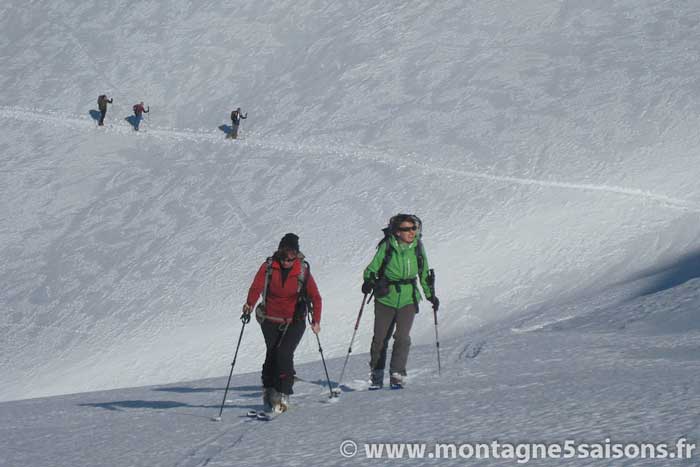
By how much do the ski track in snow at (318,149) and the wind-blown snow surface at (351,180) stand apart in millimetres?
84

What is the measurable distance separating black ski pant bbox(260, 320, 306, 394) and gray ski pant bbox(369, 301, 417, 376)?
1141mm

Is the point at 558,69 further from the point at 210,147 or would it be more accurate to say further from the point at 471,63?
the point at 210,147

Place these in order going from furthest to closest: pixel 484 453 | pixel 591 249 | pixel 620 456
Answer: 1. pixel 591 249
2. pixel 484 453
3. pixel 620 456

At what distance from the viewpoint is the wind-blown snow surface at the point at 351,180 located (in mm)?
15173

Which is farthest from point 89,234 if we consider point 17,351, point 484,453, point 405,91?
point 484,453

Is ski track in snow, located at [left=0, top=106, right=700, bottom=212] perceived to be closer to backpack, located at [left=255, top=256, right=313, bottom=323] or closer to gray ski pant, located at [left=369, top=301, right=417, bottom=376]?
gray ski pant, located at [left=369, top=301, right=417, bottom=376]

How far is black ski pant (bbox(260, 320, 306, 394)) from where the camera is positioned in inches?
313

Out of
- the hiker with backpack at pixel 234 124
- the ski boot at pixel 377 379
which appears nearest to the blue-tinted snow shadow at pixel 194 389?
the ski boot at pixel 377 379

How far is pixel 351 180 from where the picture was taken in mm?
23172

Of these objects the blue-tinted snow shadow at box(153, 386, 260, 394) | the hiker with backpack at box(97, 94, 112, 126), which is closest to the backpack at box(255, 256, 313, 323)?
the blue-tinted snow shadow at box(153, 386, 260, 394)

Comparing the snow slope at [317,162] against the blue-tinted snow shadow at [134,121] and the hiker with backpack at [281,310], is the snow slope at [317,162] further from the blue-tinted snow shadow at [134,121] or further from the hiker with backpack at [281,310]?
the hiker with backpack at [281,310]

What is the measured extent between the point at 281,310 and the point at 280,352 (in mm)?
339

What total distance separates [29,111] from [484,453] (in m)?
28.2

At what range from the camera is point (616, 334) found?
10.9m
